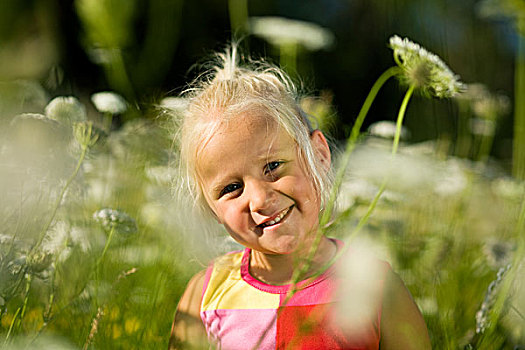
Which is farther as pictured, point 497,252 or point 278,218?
point 497,252

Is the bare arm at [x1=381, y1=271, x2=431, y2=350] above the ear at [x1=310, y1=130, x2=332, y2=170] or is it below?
below

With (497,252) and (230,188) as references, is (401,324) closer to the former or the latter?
(230,188)

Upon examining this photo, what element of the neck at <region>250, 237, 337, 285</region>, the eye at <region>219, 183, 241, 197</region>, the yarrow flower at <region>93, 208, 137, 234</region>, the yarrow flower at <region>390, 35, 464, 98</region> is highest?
the yarrow flower at <region>390, 35, 464, 98</region>

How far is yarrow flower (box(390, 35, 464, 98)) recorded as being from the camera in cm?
58

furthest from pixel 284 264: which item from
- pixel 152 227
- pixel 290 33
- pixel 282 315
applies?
pixel 290 33

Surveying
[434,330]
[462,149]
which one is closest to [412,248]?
[434,330]

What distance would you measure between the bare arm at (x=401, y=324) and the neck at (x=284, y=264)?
78mm

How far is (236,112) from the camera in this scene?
630mm

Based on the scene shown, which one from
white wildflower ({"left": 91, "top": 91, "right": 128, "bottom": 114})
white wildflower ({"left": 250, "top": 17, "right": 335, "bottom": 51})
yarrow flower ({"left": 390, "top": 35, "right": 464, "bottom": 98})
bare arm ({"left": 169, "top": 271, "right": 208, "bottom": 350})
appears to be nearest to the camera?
yarrow flower ({"left": 390, "top": 35, "right": 464, "bottom": 98})

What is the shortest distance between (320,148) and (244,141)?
0.10 metres

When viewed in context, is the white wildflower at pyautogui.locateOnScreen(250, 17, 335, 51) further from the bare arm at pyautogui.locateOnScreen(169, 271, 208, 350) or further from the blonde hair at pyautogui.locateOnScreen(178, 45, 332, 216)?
the bare arm at pyautogui.locateOnScreen(169, 271, 208, 350)

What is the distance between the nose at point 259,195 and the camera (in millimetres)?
601

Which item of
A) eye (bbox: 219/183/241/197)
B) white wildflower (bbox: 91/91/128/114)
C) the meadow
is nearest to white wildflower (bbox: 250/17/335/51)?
the meadow

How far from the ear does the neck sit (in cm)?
8
